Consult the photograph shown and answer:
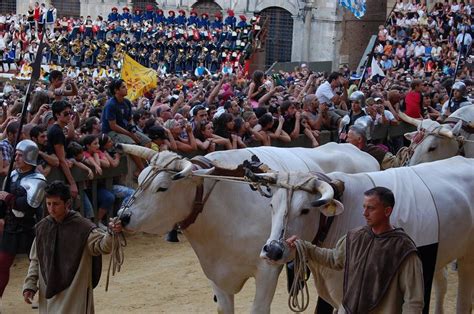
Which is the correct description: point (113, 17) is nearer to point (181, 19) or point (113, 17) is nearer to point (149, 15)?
point (149, 15)

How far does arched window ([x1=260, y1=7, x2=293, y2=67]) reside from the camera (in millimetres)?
47719

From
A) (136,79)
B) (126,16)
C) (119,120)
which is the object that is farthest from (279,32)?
(119,120)

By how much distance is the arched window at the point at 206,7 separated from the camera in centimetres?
4944

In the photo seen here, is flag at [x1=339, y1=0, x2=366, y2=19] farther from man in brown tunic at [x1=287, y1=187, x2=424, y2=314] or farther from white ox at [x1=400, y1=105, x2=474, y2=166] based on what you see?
man in brown tunic at [x1=287, y1=187, x2=424, y2=314]

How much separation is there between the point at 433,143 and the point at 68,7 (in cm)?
4465

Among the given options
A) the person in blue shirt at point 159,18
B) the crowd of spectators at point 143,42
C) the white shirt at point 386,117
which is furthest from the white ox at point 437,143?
the person in blue shirt at point 159,18

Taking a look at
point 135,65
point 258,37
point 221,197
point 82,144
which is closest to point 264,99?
point 135,65

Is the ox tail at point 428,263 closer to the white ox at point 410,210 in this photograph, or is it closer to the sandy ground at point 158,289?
the white ox at point 410,210

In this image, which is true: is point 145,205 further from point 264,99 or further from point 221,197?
point 264,99

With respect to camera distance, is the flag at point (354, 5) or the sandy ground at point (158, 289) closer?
the sandy ground at point (158, 289)

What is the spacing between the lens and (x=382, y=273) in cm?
650

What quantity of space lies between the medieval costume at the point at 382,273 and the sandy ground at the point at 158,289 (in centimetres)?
368

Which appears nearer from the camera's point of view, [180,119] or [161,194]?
[161,194]

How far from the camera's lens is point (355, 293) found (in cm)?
665
